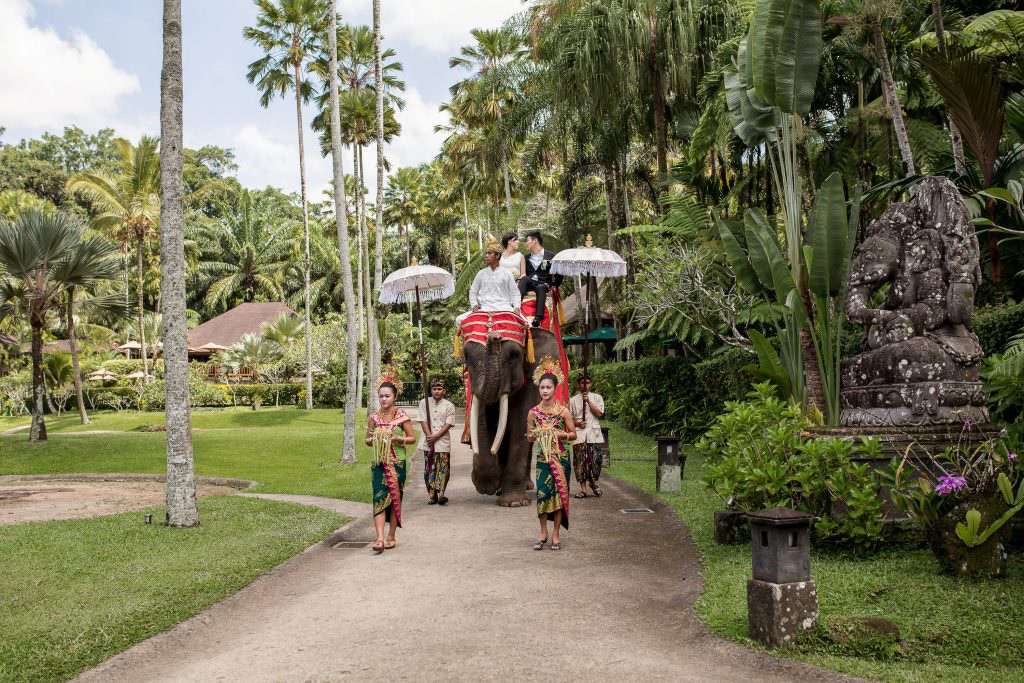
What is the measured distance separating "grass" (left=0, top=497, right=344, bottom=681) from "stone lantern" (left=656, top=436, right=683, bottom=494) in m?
4.37

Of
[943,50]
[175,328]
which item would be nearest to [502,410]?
[175,328]

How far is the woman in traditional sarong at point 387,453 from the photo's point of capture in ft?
25.3

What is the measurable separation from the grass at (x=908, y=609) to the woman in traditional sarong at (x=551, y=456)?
4.63 feet

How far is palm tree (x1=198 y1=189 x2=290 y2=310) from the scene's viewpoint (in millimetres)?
51562

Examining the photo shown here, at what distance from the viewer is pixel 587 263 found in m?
11.8

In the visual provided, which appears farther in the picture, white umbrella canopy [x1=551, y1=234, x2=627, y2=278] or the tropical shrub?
white umbrella canopy [x1=551, y1=234, x2=627, y2=278]

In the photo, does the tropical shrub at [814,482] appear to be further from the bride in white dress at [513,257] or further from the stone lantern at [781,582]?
the bride in white dress at [513,257]

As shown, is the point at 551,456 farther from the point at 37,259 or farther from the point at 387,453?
the point at 37,259

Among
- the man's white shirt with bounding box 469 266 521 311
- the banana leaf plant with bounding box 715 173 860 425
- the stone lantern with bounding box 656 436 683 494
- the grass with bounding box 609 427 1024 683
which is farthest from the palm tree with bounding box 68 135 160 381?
the grass with bounding box 609 427 1024 683

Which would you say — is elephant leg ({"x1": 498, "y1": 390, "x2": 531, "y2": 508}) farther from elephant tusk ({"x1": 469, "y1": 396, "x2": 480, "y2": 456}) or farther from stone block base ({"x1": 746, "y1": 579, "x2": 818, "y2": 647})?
stone block base ({"x1": 746, "y1": 579, "x2": 818, "y2": 647})

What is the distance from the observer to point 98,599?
595 centimetres

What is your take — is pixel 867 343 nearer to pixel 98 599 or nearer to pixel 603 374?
pixel 98 599

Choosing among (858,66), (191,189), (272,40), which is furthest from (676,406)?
(191,189)

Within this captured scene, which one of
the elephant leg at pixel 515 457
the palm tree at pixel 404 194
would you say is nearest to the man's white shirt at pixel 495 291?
the elephant leg at pixel 515 457
